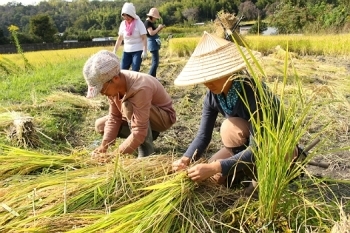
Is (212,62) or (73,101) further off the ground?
(212,62)

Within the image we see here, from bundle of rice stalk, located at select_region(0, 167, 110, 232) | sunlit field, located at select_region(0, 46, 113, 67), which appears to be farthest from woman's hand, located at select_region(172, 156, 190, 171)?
sunlit field, located at select_region(0, 46, 113, 67)

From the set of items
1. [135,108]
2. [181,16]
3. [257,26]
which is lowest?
[181,16]

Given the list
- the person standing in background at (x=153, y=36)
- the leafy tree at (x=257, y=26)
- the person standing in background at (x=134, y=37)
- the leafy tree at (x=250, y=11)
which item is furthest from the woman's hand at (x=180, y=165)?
the person standing in background at (x=153, y=36)

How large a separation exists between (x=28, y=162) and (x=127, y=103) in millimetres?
693

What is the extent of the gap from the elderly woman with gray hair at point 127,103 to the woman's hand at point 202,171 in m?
0.52

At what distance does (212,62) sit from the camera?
1880 millimetres

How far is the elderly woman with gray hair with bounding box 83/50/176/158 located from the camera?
2.39 metres

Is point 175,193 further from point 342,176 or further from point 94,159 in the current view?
point 342,176

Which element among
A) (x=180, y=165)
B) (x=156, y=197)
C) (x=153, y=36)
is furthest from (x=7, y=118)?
(x=153, y=36)

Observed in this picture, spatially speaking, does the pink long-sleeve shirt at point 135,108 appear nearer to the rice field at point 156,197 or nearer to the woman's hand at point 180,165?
the rice field at point 156,197

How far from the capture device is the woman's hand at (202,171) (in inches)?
71.2

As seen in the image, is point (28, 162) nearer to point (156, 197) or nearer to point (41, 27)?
point (156, 197)

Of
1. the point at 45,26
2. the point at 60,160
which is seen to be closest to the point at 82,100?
the point at 60,160

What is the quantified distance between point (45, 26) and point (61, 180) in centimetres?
5080
